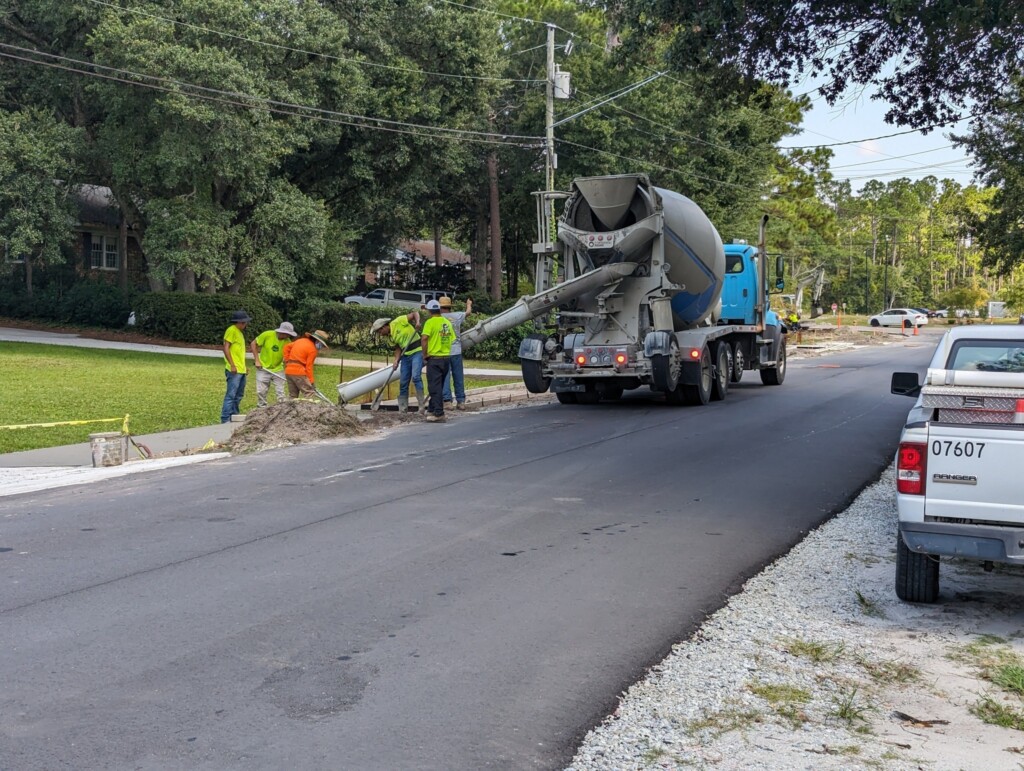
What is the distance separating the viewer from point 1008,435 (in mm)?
5945

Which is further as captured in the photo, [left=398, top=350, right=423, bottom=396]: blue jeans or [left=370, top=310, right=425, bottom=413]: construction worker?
[left=398, top=350, right=423, bottom=396]: blue jeans

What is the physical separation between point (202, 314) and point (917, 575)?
28.4 metres

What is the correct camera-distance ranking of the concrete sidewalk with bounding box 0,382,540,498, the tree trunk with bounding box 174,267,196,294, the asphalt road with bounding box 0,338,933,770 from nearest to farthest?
the asphalt road with bounding box 0,338,933,770 < the concrete sidewalk with bounding box 0,382,540,498 < the tree trunk with bounding box 174,267,196,294

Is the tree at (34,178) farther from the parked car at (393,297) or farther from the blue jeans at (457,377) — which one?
the blue jeans at (457,377)

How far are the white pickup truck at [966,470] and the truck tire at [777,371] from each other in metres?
17.9

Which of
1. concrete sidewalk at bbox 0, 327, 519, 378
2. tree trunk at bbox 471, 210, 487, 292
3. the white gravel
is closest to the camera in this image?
the white gravel

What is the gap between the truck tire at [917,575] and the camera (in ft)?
22.2

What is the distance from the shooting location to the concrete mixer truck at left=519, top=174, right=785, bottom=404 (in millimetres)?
17719

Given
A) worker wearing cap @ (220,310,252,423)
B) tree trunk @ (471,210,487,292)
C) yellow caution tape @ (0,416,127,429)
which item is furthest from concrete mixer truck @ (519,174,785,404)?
tree trunk @ (471,210,487,292)

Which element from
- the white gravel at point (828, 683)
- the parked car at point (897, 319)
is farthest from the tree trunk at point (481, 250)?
the white gravel at point (828, 683)

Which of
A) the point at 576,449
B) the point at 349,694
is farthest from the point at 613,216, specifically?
the point at 349,694

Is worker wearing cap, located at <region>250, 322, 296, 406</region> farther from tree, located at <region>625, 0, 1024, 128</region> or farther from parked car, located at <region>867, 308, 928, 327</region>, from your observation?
parked car, located at <region>867, 308, 928, 327</region>

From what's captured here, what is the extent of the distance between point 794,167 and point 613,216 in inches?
1984

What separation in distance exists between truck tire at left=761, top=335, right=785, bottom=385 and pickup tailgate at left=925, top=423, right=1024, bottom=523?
18.3 m
